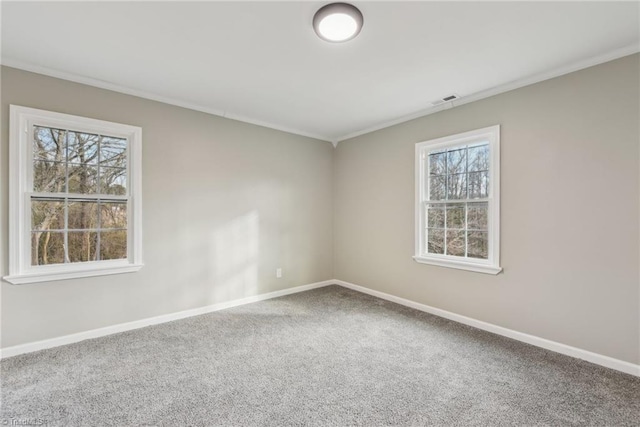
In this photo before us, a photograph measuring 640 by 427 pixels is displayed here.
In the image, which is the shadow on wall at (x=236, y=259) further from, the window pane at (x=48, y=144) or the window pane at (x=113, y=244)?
the window pane at (x=48, y=144)

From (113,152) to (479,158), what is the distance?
385 cm

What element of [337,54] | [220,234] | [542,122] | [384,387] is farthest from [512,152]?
[220,234]

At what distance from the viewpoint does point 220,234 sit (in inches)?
142

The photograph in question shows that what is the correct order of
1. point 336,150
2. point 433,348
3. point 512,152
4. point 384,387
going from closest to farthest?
point 384,387, point 433,348, point 512,152, point 336,150

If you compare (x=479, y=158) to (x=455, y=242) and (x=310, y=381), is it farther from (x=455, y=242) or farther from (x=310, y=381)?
(x=310, y=381)

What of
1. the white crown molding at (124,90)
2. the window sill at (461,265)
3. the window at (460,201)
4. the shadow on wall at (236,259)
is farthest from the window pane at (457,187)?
the shadow on wall at (236,259)

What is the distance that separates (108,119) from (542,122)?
→ 413cm

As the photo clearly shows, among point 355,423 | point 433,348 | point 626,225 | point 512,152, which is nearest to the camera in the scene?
point 355,423

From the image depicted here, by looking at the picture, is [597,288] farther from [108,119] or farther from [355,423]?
[108,119]

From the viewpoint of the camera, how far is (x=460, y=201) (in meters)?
3.22

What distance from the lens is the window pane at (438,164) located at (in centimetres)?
342

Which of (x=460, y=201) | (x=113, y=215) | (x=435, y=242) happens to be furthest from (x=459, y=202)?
(x=113, y=215)

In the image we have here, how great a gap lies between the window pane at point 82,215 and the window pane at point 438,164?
3.70 metres

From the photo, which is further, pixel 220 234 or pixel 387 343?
pixel 220 234
